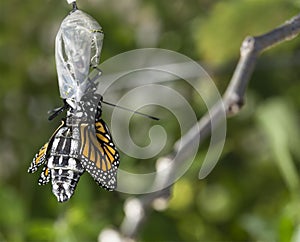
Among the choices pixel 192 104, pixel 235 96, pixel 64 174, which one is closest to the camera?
pixel 64 174

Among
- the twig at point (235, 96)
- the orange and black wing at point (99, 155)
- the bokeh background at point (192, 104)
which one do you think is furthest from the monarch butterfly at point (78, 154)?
the bokeh background at point (192, 104)

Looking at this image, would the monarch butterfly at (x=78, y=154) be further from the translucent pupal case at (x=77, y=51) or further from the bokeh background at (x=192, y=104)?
the bokeh background at (x=192, y=104)

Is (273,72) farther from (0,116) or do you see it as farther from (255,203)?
(0,116)

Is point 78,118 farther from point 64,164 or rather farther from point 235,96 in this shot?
point 235,96

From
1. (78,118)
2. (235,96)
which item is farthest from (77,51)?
(235,96)

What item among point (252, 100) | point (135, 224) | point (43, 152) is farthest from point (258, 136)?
point (43, 152)

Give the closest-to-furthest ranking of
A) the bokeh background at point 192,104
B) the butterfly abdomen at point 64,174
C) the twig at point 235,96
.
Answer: the butterfly abdomen at point 64,174
the twig at point 235,96
the bokeh background at point 192,104
